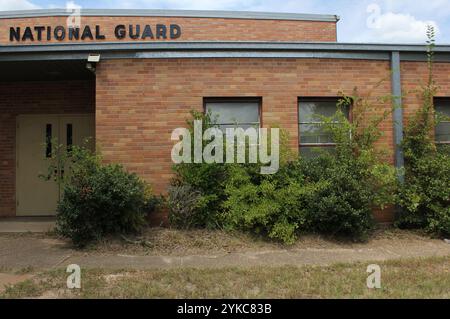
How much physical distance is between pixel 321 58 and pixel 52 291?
620cm

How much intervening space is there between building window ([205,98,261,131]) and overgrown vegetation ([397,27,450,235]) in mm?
2883

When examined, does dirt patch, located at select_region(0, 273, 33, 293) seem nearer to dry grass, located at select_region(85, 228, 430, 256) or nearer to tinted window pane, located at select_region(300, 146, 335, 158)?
dry grass, located at select_region(85, 228, 430, 256)

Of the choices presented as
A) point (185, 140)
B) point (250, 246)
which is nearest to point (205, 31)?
point (185, 140)

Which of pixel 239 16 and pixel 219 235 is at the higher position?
pixel 239 16

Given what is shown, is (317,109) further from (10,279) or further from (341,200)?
(10,279)

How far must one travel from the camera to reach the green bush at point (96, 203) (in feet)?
20.9

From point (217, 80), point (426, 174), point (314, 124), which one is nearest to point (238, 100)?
point (217, 80)

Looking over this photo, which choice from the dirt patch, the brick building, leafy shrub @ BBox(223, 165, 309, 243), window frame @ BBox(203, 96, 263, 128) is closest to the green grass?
the dirt patch

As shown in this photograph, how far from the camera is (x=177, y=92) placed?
785cm

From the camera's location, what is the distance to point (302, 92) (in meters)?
8.01

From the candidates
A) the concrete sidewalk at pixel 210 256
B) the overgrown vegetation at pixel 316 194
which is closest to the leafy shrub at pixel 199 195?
the overgrown vegetation at pixel 316 194

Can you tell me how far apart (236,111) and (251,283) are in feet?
13.3

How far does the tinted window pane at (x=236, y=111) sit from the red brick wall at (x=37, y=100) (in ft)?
10.9

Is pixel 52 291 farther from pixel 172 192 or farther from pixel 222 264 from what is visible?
pixel 172 192
